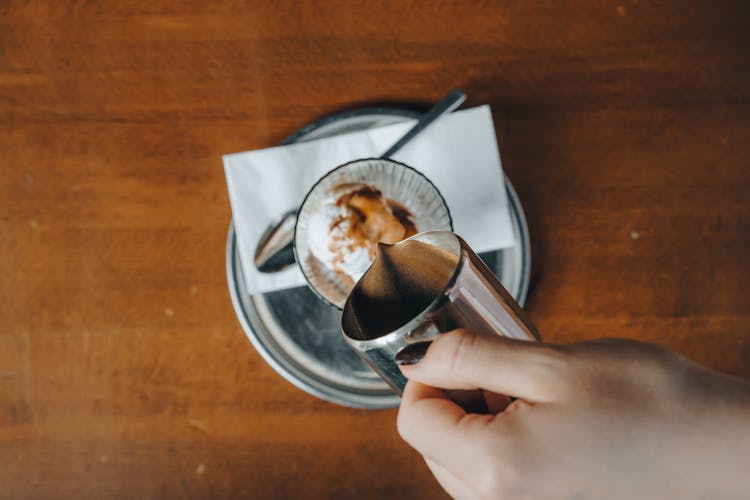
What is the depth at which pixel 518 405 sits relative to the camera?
377 millimetres

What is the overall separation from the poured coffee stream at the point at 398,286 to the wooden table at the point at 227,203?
25 centimetres

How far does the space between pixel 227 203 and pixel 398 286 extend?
0.30 m

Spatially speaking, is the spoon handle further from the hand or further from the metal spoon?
the hand

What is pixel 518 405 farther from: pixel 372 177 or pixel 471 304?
pixel 372 177

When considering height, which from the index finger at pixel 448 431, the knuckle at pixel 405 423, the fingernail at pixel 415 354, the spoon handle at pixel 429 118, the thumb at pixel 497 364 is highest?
the spoon handle at pixel 429 118

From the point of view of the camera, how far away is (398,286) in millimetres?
424

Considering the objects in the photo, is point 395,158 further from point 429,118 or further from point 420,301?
point 420,301

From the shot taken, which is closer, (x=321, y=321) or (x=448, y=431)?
(x=448, y=431)

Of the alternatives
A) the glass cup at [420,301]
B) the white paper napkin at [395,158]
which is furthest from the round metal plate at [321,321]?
the glass cup at [420,301]

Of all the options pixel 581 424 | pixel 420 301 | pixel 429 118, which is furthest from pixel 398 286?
pixel 429 118

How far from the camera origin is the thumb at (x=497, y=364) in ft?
1.21

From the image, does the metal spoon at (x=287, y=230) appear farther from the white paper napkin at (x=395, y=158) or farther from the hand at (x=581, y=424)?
the hand at (x=581, y=424)

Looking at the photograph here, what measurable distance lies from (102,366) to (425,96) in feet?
1.55

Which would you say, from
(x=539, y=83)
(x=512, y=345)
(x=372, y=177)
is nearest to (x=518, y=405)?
(x=512, y=345)
